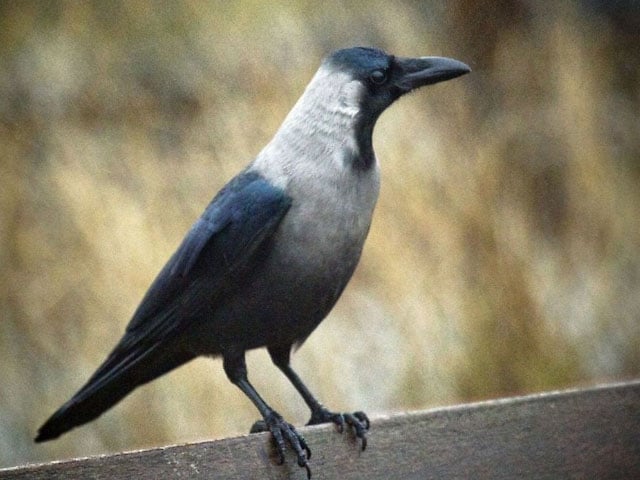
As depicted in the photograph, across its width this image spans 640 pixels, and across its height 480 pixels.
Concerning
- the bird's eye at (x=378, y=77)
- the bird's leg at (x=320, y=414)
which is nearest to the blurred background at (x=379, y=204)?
the bird's leg at (x=320, y=414)

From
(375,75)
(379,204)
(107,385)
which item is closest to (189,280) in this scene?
(107,385)

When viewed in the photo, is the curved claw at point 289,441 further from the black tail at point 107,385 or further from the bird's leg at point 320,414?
the black tail at point 107,385

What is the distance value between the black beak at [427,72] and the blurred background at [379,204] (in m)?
1.36

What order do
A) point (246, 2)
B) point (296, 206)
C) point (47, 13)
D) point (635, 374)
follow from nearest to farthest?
point (296, 206) < point (47, 13) < point (246, 2) < point (635, 374)

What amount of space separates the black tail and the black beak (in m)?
0.67

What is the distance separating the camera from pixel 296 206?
6.12ft

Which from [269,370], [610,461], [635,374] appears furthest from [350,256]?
[635,374]

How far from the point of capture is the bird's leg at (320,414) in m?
1.77

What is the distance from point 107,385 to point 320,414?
1.33 feet

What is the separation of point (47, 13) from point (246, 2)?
624mm

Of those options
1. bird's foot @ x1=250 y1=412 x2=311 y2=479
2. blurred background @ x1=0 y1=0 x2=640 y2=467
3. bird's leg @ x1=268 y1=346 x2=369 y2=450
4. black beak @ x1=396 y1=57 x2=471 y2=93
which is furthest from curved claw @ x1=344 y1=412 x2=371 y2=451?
blurred background @ x1=0 y1=0 x2=640 y2=467

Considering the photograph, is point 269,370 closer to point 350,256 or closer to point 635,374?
point 350,256

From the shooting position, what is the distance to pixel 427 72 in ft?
6.34

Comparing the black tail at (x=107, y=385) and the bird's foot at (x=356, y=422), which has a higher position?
the black tail at (x=107, y=385)
